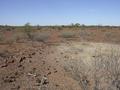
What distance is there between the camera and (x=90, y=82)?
7.60 m

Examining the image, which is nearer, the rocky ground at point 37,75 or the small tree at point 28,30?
the rocky ground at point 37,75

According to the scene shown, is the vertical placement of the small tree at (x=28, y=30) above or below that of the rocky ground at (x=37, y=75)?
above

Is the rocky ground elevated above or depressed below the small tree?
below

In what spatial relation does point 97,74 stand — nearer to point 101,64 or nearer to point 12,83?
point 101,64

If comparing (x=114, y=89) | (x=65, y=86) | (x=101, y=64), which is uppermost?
(x=101, y=64)

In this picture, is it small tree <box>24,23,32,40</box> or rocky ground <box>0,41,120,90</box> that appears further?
small tree <box>24,23,32,40</box>

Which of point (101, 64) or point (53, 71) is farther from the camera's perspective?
point (53, 71)

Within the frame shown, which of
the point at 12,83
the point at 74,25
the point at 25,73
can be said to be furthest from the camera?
the point at 74,25

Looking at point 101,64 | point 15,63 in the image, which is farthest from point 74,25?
point 101,64

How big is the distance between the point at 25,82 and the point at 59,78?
1.37 m

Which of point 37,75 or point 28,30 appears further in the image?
point 28,30

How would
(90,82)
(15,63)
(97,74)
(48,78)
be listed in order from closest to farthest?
(97,74)
(90,82)
(48,78)
(15,63)

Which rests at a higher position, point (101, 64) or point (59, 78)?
point (101, 64)

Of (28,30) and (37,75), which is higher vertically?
(28,30)
